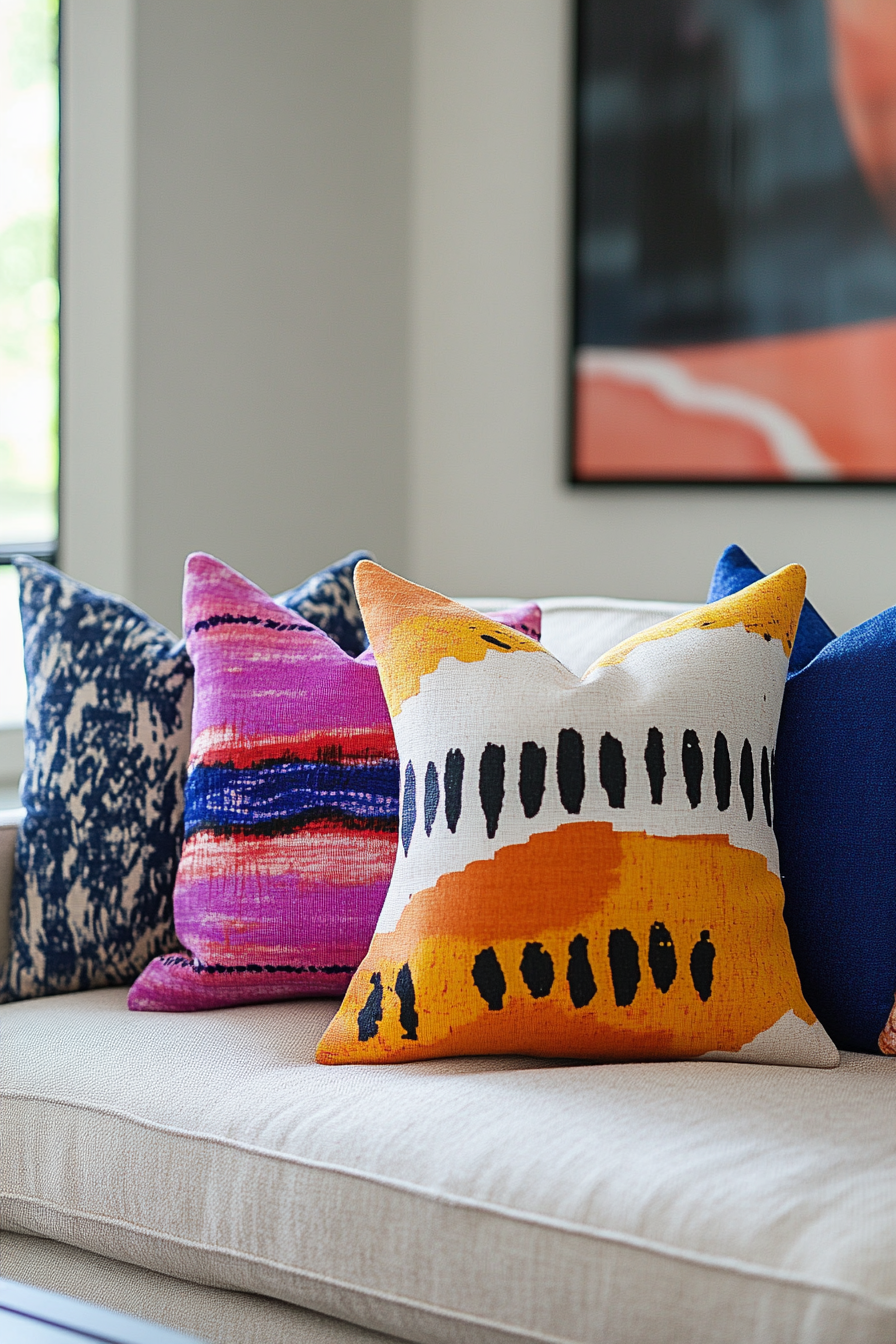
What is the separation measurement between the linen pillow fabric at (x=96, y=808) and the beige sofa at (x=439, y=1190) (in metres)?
0.15

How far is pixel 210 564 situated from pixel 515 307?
180 cm

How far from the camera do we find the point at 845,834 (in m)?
1.36

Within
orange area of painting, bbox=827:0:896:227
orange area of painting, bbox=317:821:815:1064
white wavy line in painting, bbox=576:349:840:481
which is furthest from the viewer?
white wavy line in painting, bbox=576:349:840:481

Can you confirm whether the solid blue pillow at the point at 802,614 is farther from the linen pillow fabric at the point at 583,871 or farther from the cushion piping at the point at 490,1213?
the cushion piping at the point at 490,1213

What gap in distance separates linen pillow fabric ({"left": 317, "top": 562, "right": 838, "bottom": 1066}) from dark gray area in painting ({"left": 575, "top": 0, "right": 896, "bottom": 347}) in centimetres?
173

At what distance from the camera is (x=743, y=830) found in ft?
4.23

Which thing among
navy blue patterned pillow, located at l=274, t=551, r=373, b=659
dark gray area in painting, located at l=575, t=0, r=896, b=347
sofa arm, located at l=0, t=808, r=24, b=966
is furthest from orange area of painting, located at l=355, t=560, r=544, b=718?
dark gray area in painting, located at l=575, t=0, r=896, b=347

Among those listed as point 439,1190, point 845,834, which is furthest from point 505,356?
point 439,1190

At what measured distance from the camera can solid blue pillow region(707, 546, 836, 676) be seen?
1512 millimetres

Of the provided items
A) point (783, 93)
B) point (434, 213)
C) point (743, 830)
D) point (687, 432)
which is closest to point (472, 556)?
point (687, 432)

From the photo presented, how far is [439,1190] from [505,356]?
2.42m

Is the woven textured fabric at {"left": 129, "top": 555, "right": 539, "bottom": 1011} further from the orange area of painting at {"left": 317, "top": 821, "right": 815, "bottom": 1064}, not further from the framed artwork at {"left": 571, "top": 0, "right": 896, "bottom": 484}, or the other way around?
the framed artwork at {"left": 571, "top": 0, "right": 896, "bottom": 484}

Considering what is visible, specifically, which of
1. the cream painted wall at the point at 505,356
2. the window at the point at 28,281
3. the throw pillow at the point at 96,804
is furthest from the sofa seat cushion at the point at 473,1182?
the cream painted wall at the point at 505,356

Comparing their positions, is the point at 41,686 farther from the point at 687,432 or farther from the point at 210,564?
the point at 687,432
